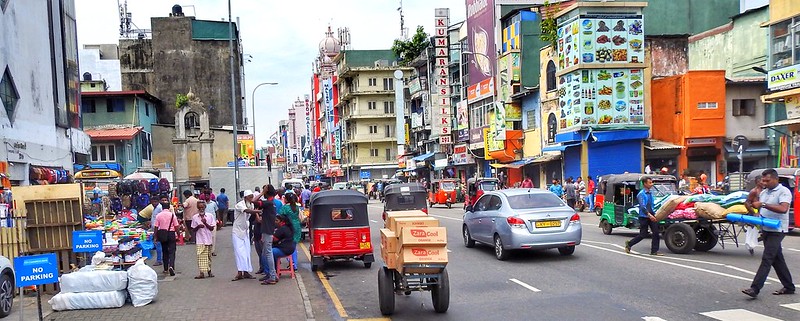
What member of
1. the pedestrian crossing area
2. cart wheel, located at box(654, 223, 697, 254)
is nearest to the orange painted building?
cart wheel, located at box(654, 223, 697, 254)

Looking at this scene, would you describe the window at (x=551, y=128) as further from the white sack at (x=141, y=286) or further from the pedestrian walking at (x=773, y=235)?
the white sack at (x=141, y=286)

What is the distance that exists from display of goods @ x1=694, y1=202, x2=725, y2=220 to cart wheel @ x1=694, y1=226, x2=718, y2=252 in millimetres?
628

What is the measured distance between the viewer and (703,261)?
1270cm

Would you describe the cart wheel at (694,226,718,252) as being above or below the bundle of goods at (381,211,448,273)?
below

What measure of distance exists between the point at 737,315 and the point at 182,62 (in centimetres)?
5235

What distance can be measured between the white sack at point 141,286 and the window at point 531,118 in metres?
31.5

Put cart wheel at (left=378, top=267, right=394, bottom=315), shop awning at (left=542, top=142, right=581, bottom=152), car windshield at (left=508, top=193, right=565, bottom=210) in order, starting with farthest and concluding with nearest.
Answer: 1. shop awning at (left=542, top=142, right=581, bottom=152)
2. car windshield at (left=508, top=193, right=565, bottom=210)
3. cart wheel at (left=378, top=267, right=394, bottom=315)

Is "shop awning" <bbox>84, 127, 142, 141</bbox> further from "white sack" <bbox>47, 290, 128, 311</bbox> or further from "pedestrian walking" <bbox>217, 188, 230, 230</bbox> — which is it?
"white sack" <bbox>47, 290, 128, 311</bbox>

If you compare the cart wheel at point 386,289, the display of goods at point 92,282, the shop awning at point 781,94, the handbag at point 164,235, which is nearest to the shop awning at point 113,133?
the handbag at point 164,235

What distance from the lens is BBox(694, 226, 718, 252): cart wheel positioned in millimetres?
13883

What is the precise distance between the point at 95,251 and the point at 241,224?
8.89 ft

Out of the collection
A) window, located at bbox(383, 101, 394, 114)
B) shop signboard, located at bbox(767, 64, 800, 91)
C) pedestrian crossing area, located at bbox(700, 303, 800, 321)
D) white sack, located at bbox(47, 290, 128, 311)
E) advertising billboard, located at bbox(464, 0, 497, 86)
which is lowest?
pedestrian crossing area, located at bbox(700, 303, 800, 321)

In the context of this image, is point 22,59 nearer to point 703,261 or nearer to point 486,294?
point 486,294

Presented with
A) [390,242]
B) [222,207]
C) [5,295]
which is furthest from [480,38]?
[5,295]
